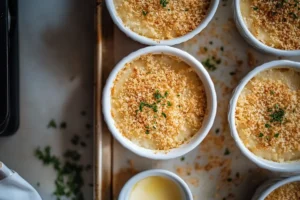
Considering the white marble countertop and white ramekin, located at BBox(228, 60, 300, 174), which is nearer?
white ramekin, located at BBox(228, 60, 300, 174)

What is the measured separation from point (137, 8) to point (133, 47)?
16 centimetres

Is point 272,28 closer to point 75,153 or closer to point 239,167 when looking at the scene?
point 239,167

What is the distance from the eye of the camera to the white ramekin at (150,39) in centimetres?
170

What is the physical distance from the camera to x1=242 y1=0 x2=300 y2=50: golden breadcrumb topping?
71.3 inches

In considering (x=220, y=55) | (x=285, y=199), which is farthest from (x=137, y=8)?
(x=285, y=199)

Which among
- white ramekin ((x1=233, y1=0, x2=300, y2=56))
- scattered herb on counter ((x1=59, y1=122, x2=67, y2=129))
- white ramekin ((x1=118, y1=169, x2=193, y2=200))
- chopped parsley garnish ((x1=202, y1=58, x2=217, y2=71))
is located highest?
white ramekin ((x1=233, y1=0, x2=300, y2=56))

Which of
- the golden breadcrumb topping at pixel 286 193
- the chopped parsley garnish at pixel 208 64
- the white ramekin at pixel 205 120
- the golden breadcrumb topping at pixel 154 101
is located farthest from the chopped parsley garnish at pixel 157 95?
the golden breadcrumb topping at pixel 286 193

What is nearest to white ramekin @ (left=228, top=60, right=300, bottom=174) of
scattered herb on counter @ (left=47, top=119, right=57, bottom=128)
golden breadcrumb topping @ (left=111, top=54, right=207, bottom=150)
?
golden breadcrumb topping @ (left=111, top=54, right=207, bottom=150)

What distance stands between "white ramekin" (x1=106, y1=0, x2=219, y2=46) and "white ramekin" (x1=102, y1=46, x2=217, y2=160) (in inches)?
1.5

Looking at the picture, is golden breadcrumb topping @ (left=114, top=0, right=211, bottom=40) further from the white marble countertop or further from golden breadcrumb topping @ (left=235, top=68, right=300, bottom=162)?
golden breadcrumb topping @ (left=235, top=68, right=300, bottom=162)

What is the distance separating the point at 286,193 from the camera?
1827 mm

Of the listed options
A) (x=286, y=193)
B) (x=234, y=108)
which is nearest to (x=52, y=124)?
(x=234, y=108)

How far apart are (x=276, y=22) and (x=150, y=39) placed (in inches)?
20.5

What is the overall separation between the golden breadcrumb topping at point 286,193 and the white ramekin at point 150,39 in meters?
0.72
